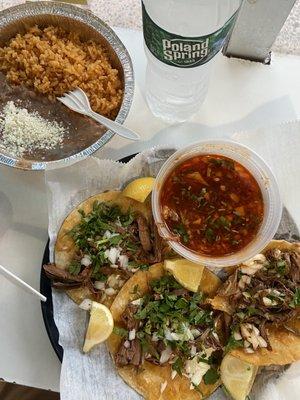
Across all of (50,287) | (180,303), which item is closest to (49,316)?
(50,287)

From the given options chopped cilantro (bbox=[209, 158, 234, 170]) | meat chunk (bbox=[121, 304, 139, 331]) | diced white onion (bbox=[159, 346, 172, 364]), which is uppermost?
chopped cilantro (bbox=[209, 158, 234, 170])

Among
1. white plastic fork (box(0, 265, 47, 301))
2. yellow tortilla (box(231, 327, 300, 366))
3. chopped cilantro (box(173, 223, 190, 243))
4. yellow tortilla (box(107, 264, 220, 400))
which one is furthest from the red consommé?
white plastic fork (box(0, 265, 47, 301))

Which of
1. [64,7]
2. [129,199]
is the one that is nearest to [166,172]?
[129,199]

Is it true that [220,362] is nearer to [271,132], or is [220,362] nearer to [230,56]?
[271,132]

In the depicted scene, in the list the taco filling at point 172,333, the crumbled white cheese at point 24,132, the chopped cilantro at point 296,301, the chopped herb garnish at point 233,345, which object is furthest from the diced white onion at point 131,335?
the crumbled white cheese at point 24,132

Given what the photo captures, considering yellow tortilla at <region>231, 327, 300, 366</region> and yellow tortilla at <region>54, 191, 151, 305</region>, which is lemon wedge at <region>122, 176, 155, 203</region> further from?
yellow tortilla at <region>231, 327, 300, 366</region>
